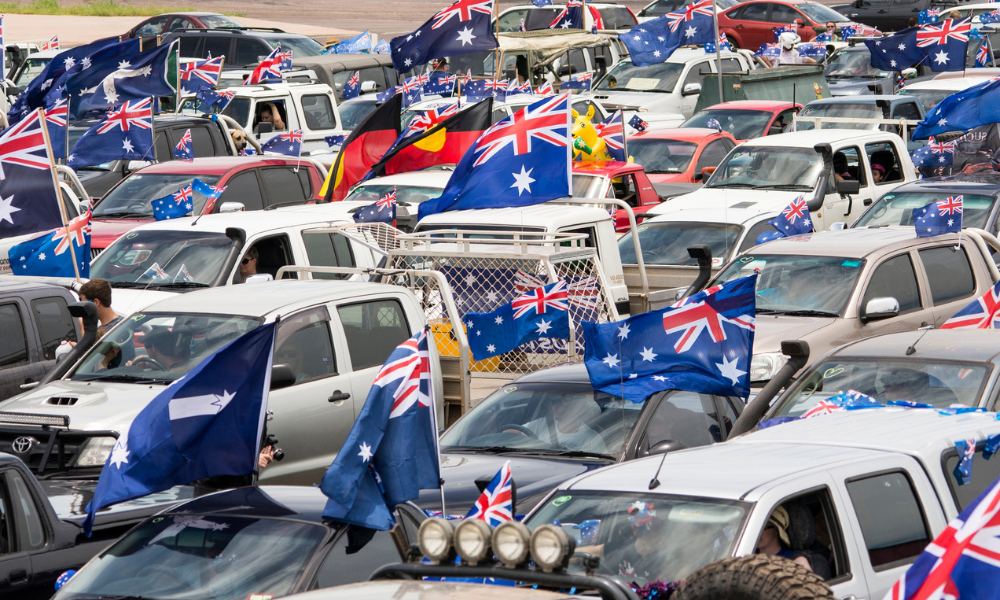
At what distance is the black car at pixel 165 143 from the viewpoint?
1905cm

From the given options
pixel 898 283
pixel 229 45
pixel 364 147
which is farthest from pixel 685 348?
pixel 229 45

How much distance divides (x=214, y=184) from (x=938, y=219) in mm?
7723

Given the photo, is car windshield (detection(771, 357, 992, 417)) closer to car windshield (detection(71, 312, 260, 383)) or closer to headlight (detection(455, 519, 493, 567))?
car windshield (detection(71, 312, 260, 383))

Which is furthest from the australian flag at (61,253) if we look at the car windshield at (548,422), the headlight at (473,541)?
the headlight at (473,541)

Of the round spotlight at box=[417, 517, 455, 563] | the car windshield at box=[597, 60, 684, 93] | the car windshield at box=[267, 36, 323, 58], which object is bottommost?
the car windshield at box=[597, 60, 684, 93]

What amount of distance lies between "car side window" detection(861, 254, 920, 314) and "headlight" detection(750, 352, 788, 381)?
1.17 metres

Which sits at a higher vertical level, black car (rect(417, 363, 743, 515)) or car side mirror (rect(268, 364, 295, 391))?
car side mirror (rect(268, 364, 295, 391))

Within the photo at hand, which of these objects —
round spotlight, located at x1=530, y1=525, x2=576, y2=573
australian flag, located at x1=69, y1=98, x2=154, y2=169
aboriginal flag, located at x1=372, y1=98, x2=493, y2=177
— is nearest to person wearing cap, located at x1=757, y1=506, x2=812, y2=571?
round spotlight, located at x1=530, y1=525, x2=576, y2=573

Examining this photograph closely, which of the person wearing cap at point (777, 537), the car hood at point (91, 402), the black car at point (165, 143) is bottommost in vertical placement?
the black car at point (165, 143)

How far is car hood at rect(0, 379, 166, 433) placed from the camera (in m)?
8.74

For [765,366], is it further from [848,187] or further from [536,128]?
[848,187]

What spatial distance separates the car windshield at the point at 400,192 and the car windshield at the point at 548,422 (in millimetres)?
7401

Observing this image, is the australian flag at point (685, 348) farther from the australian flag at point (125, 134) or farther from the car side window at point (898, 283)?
the australian flag at point (125, 134)

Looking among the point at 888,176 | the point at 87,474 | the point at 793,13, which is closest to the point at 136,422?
the point at 87,474
